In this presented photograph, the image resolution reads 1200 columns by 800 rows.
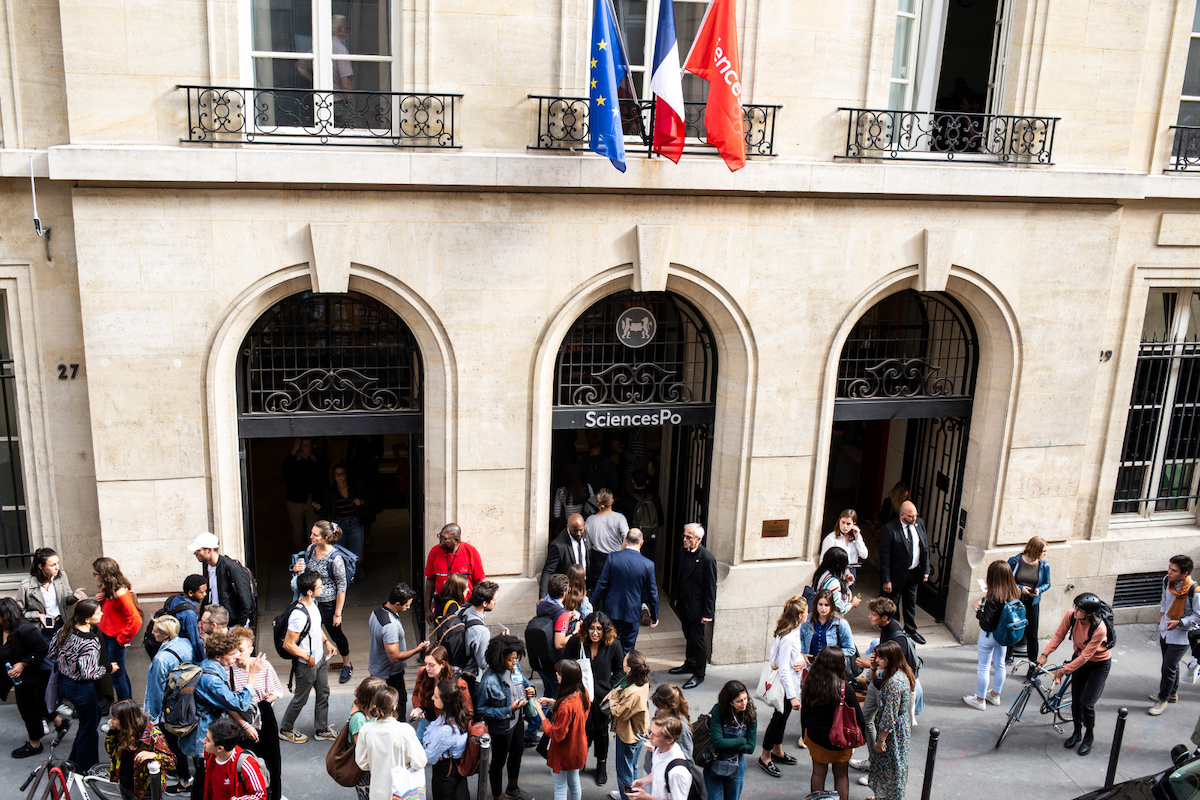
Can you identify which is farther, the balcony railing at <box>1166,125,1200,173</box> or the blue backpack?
the balcony railing at <box>1166,125,1200,173</box>

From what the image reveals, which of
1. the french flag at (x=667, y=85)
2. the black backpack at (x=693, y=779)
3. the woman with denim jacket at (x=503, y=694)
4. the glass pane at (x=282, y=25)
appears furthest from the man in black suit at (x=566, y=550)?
the glass pane at (x=282, y=25)

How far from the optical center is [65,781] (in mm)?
6988

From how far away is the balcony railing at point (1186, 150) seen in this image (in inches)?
427

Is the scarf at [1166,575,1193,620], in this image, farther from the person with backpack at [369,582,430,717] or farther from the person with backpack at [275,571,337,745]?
the person with backpack at [275,571,337,745]

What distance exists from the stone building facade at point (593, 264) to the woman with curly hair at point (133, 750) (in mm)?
2267

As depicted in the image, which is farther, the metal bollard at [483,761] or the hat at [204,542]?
the hat at [204,542]

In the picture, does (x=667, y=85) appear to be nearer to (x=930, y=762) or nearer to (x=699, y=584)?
(x=699, y=584)

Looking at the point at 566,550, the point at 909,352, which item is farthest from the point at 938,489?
the point at 566,550

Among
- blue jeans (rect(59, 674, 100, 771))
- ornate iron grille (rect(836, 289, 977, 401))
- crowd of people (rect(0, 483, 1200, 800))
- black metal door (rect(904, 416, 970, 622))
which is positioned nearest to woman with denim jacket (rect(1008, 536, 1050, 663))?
crowd of people (rect(0, 483, 1200, 800))

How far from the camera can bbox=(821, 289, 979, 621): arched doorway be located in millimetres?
10922

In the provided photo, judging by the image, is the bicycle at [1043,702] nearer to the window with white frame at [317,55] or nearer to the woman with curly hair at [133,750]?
the woman with curly hair at [133,750]

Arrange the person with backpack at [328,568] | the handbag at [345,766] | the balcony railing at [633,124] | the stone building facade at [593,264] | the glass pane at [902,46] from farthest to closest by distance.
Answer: the glass pane at [902,46]
the balcony railing at [633,124]
the person with backpack at [328,568]
the stone building facade at [593,264]
the handbag at [345,766]

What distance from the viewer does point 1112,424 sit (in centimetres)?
1138

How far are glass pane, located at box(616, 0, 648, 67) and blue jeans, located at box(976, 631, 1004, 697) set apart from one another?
20.9 feet
